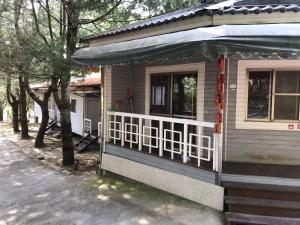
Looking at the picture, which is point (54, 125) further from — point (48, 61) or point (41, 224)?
point (41, 224)

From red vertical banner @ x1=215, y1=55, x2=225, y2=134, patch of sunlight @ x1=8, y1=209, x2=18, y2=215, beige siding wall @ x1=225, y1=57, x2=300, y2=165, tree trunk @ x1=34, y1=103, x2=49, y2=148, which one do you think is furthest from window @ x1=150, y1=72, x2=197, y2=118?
tree trunk @ x1=34, y1=103, x2=49, y2=148

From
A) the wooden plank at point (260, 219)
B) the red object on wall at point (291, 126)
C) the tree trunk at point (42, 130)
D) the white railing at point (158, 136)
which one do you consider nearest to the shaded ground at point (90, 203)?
the wooden plank at point (260, 219)

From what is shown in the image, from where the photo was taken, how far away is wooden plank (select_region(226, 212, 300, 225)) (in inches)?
167

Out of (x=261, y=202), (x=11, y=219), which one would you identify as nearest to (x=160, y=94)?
(x=261, y=202)

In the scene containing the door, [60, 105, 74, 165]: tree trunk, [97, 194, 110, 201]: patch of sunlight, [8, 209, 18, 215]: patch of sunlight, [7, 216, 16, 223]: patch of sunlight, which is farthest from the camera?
the door

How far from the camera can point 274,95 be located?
599cm

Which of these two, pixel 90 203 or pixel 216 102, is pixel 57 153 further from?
pixel 216 102

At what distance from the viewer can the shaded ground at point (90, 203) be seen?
15.5 ft

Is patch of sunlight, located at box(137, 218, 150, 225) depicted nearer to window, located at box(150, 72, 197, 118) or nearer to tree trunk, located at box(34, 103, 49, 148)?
window, located at box(150, 72, 197, 118)

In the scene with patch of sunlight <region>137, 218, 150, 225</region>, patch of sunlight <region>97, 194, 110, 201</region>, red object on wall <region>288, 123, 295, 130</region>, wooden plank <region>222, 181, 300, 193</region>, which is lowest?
patch of sunlight <region>97, 194, 110, 201</region>

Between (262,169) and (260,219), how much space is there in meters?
1.45

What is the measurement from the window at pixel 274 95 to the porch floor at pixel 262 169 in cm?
100

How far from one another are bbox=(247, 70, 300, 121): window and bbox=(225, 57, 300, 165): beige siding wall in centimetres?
32

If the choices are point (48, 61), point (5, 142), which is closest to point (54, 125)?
point (5, 142)
